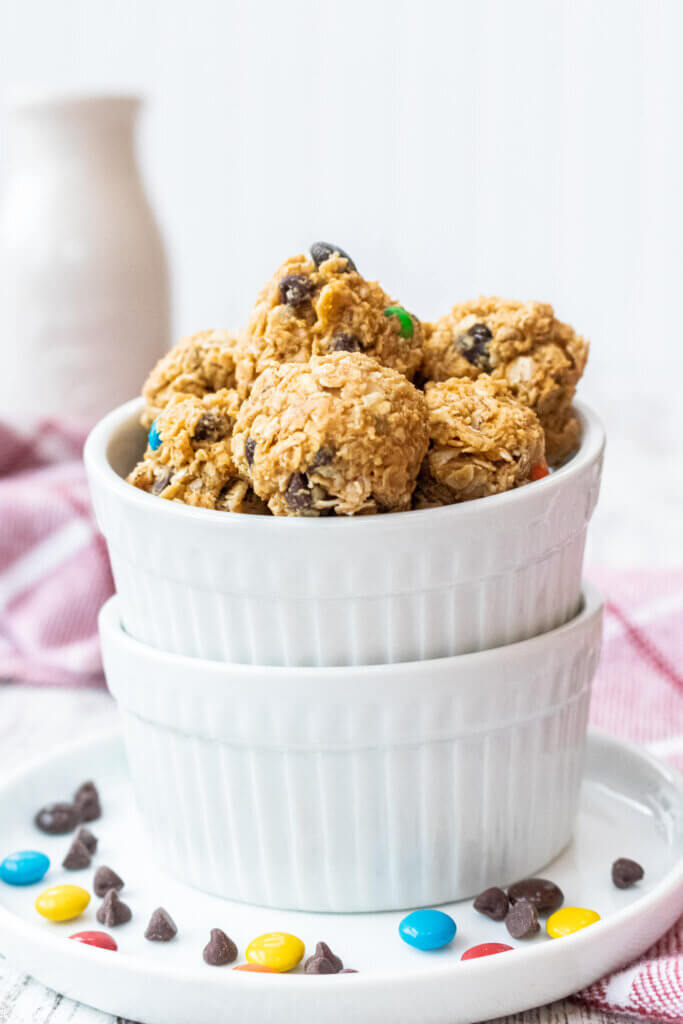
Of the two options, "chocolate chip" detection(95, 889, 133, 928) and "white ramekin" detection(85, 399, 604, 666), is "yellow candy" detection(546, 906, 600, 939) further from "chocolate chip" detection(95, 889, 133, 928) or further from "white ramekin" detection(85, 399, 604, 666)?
"chocolate chip" detection(95, 889, 133, 928)

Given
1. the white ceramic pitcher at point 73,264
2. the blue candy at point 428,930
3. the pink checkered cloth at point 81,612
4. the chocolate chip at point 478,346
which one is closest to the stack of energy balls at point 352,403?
the chocolate chip at point 478,346

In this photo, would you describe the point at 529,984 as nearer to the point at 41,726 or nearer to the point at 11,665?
the point at 41,726

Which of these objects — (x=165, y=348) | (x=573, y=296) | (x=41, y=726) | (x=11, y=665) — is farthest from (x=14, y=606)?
(x=573, y=296)

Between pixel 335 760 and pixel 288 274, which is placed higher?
pixel 288 274

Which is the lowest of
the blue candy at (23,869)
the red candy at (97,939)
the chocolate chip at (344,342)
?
the blue candy at (23,869)

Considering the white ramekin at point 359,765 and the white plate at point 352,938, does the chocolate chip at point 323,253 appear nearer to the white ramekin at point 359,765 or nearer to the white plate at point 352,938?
the white ramekin at point 359,765

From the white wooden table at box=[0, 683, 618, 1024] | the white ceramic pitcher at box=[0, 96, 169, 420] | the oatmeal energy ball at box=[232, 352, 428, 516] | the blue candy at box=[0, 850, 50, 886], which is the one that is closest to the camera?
the oatmeal energy ball at box=[232, 352, 428, 516]

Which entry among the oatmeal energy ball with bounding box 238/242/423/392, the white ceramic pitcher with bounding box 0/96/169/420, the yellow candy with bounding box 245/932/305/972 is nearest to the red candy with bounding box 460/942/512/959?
the yellow candy with bounding box 245/932/305/972
